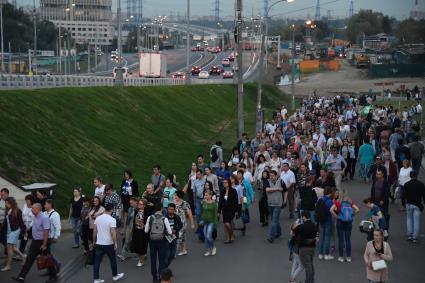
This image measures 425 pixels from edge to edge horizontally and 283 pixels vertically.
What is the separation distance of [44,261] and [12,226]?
1175 mm

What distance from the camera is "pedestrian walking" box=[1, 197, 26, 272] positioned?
44.8 ft

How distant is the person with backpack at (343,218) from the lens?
13.8 metres

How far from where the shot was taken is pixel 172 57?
150500 millimetres

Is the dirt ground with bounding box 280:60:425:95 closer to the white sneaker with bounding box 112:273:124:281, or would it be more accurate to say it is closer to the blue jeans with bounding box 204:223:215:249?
the blue jeans with bounding box 204:223:215:249

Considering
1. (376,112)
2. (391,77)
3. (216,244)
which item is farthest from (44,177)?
(391,77)

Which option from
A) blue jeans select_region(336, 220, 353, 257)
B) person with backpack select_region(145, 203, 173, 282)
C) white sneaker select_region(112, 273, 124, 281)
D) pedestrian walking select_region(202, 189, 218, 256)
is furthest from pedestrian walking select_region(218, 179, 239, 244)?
white sneaker select_region(112, 273, 124, 281)

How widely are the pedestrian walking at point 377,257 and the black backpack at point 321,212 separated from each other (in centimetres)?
302

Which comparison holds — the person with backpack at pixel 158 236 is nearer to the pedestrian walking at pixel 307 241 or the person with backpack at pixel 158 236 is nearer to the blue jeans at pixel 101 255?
the blue jeans at pixel 101 255

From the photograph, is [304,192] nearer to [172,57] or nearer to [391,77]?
[391,77]

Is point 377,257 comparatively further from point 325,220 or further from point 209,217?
point 209,217

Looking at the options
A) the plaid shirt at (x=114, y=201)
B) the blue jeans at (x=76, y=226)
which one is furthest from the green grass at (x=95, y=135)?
the plaid shirt at (x=114, y=201)

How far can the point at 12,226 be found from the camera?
13719 millimetres

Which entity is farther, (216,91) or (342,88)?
(342,88)

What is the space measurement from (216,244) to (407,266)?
3.89 meters
